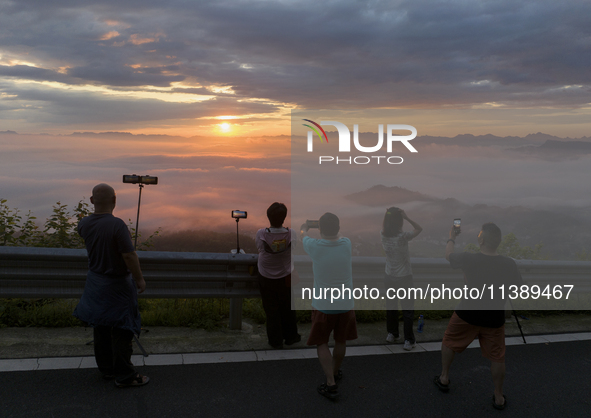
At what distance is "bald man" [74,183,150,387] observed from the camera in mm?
4254

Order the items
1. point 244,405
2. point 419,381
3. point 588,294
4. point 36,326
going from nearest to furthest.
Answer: point 244,405, point 419,381, point 36,326, point 588,294

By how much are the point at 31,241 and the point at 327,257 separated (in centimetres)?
467

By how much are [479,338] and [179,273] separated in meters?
3.20

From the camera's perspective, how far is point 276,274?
219 inches

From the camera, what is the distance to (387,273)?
5.91 metres

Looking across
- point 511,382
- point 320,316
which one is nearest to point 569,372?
point 511,382

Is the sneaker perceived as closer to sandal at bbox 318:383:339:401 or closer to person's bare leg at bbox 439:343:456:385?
person's bare leg at bbox 439:343:456:385

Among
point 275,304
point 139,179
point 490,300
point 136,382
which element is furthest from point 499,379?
point 139,179

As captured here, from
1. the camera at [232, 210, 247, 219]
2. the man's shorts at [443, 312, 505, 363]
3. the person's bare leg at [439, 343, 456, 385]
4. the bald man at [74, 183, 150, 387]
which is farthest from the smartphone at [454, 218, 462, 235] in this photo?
the bald man at [74, 183, 150, 387]

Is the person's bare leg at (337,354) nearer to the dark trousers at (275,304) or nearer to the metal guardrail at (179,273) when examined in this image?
the dark trousers at (275,304)

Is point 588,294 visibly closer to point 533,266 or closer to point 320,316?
point 533,266

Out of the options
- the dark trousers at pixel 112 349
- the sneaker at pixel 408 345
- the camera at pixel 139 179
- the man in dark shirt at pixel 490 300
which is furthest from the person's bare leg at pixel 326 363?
the camera at pixel 139 179

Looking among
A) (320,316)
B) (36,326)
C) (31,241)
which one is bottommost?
(36,326)

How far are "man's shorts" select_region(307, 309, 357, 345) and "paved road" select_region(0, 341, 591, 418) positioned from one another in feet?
1.60
